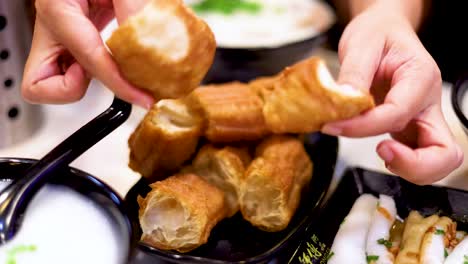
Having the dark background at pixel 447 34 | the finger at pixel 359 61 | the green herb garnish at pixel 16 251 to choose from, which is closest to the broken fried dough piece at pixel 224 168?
the finger at pixel 359 61

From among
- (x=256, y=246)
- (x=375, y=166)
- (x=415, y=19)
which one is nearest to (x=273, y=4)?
(x=415, y=19)

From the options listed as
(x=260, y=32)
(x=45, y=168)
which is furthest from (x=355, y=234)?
(x=260, y=32)

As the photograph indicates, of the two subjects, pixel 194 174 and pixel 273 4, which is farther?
pixel 273 4

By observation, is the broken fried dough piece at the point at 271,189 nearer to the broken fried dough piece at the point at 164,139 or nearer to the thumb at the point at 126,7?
the broken fried dough piece at the point at 164,139

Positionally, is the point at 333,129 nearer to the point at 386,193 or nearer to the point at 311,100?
the point at 311,100

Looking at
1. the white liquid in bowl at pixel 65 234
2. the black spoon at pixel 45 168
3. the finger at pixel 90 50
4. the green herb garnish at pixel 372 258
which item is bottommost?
the green herb garnish at pixel 372 258

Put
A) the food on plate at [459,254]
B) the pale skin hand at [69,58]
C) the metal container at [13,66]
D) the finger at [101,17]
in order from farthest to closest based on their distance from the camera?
the metal container at [13,66]
the finger at [101,17]
the food on plate at [459,254]
the pale skin hand at [69,58]

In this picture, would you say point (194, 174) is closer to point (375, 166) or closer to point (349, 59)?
point (349, 59)
